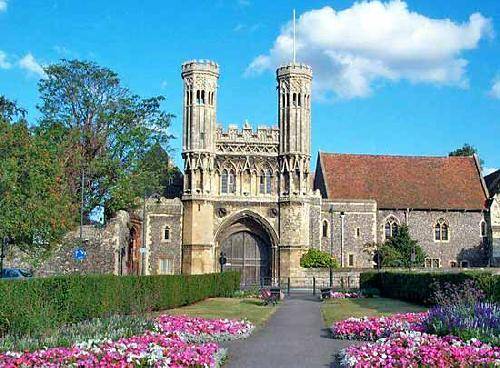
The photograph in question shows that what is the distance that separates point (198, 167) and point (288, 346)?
35703 millimetres

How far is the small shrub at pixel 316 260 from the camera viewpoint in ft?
170

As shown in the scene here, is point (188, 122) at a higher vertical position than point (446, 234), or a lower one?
higher

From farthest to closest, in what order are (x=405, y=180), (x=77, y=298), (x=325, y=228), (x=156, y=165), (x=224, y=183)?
(x=405, y=180) < (x=325, y=228) < (x=224, y=183) < (x=156, y=165) < (x=77, y=298)

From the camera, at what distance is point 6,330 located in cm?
1667

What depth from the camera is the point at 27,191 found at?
92.2 ft

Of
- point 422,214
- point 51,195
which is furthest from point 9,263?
point 422,214

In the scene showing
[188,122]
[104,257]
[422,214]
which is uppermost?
[188,122]

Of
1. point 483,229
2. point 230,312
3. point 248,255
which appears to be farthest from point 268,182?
point 230,312

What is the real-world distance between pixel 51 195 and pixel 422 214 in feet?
119

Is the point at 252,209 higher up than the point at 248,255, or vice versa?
the point at 252,209

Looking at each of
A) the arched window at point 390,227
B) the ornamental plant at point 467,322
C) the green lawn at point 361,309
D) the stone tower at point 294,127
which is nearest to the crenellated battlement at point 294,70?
the stone tower at point 294,127

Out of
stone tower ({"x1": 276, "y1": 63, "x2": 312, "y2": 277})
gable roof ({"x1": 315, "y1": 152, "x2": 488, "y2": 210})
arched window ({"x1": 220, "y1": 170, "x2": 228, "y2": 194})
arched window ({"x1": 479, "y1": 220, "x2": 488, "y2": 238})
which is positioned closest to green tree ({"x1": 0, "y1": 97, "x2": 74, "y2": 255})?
arched window ({"x1": 220, "y1": 170, "x2": 228, "y2": 194})

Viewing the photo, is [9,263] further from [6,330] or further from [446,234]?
[446,234]

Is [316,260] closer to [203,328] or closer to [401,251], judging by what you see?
[401,251]
